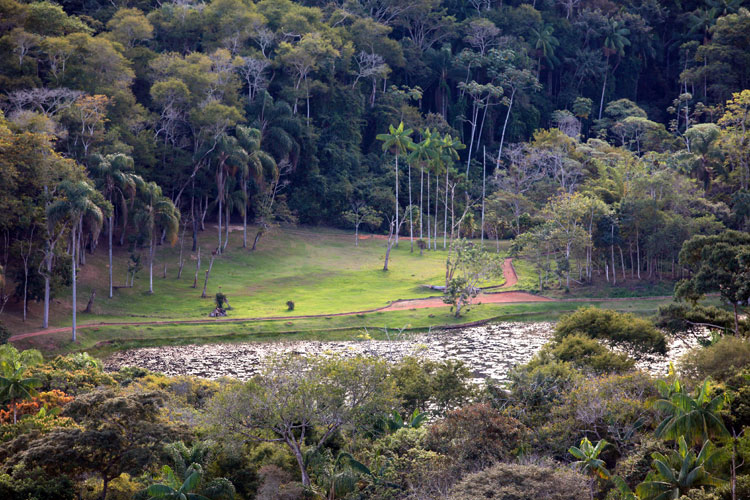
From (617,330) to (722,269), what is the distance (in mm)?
5741

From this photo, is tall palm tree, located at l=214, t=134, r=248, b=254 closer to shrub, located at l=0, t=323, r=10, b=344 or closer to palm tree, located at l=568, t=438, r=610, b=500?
shrub, located at l=0, t=323, r=10, b=344

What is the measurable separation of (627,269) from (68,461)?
5054 centimetres

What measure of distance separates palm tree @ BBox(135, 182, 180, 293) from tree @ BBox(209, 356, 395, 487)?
31677 millimetres

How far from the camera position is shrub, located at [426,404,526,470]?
25000 mm

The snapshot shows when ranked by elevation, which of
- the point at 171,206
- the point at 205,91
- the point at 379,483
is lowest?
the point at 379,483

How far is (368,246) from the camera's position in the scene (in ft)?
245

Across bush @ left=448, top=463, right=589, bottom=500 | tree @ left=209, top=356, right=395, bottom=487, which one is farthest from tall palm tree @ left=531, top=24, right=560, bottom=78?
bush @ left=448, top=463, right=589, bottom=500

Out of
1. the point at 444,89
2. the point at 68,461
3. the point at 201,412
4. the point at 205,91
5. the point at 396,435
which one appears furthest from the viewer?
the point at 444,89

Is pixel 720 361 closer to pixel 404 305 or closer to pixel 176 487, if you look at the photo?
pixel 176 487

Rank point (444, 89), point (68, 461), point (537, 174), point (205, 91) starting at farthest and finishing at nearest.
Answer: point (444, 89), point (537, 174), point (205, 91), point (68, 461)

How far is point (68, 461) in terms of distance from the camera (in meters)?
23.6

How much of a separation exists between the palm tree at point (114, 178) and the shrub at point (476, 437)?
34.2m

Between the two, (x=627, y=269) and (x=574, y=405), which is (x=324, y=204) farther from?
(x=574, y=405)

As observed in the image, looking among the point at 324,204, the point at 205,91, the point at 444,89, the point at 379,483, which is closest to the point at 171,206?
the point at 205,91
